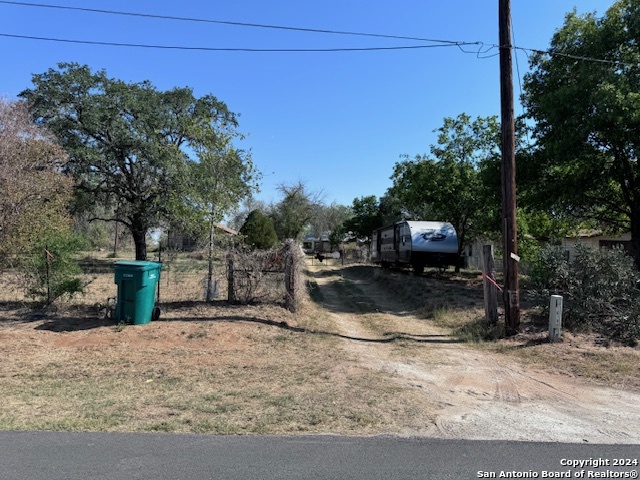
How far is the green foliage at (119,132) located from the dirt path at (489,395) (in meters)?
19.3

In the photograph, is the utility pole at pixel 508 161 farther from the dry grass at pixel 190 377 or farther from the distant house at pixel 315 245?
the distant house at pixel 315 245

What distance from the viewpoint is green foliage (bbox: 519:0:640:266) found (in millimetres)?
12922

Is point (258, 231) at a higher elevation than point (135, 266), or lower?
higher

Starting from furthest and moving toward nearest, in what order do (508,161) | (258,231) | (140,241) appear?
(258,231) → (140,241) → (508,161)

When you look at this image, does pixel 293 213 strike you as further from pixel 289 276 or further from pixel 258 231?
pixel 289 276

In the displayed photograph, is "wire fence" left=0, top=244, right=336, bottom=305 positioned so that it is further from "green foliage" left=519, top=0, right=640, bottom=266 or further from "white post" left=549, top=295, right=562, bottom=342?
"green foliage" left=519, top=0, right=640, bottom=266

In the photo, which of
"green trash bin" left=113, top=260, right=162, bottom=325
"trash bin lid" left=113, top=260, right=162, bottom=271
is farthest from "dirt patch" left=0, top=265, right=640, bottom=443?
"trash bin lid" left=113, top=260, right=162, bottom=271

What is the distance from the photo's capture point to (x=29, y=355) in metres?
7.70

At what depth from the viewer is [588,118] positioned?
13219 mm

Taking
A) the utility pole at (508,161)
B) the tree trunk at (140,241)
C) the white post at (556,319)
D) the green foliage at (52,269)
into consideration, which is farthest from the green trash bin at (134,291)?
the tree trunk at (140,241)

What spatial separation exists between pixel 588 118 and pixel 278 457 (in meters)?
13.3

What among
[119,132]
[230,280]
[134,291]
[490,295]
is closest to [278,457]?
[134,291]

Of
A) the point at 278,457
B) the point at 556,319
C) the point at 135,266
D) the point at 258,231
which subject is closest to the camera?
the point at 278,457

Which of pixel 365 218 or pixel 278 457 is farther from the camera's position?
pixel 365 218
